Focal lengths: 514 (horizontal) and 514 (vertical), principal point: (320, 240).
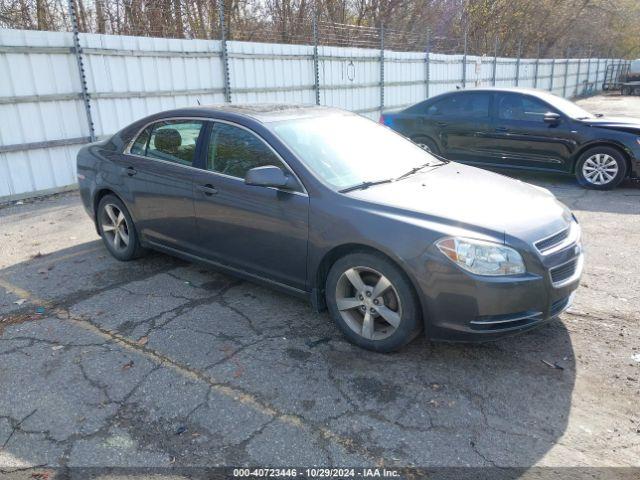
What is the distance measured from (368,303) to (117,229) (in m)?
3.12

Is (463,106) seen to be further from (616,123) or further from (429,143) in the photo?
(616,123)

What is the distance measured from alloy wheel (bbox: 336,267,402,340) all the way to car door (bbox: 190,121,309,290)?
14.4 inches

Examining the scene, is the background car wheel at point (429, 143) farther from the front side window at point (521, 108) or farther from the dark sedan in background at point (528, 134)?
the front side window at point (521, 108)

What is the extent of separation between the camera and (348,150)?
4.07m

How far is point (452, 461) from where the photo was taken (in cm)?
251

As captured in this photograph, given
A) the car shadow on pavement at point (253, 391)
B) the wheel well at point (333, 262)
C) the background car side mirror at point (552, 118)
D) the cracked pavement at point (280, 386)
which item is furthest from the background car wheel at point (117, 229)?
the background car side mirror at point (552, 118)

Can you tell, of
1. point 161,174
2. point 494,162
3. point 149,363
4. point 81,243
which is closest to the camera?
point 149,363

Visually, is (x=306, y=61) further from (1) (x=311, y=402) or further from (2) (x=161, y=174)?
(1) (x=311, y=402)

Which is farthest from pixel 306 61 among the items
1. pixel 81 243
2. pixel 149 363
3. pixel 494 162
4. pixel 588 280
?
pixel 149 363

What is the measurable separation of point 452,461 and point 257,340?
5.40 ft

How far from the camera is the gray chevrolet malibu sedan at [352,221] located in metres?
3.07

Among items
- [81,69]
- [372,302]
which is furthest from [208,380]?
[81,69]

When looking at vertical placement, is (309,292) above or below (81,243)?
above

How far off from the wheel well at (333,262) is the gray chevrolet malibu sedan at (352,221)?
1 centimetres
